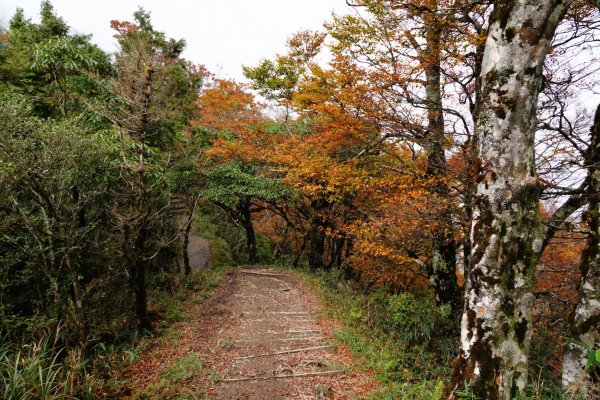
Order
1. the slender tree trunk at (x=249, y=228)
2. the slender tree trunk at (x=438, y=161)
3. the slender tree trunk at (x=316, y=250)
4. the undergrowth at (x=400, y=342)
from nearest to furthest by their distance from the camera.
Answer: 1. the undergrowth at (x=400, y=342)
2. the slender tree trunk at (x=438, y=161)
3. the slender tree trunk at (x=316, y=250)
4. the slender tree trunk at (x=249, y=228)

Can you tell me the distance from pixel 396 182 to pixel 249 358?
19.4 ft

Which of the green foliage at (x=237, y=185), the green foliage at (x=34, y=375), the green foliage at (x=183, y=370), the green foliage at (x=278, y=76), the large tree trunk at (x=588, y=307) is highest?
the green foliage at (x=278, y=76)

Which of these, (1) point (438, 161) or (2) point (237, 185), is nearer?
(1) point (438, 161)

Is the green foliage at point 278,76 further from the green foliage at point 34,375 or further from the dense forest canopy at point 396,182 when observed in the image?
the green foliage at point 34,375

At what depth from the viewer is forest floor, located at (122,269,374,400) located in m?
5.32

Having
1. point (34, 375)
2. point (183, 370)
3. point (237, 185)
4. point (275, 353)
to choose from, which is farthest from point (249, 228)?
point (34, 375)

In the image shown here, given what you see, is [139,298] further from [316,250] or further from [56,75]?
[316,250]

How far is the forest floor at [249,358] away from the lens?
5316 millimetres

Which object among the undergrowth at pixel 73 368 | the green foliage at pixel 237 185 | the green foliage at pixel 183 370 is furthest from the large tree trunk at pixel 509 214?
the green foliage at pixel 237 185

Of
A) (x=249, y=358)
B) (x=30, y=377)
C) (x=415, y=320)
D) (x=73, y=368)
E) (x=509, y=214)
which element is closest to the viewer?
(x=509, y=214)

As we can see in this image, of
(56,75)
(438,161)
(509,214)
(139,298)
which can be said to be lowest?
(139,298)

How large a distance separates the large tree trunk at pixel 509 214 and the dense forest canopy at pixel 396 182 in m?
0.02

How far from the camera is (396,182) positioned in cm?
893

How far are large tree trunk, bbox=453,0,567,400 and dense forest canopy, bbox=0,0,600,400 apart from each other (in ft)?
0.05
